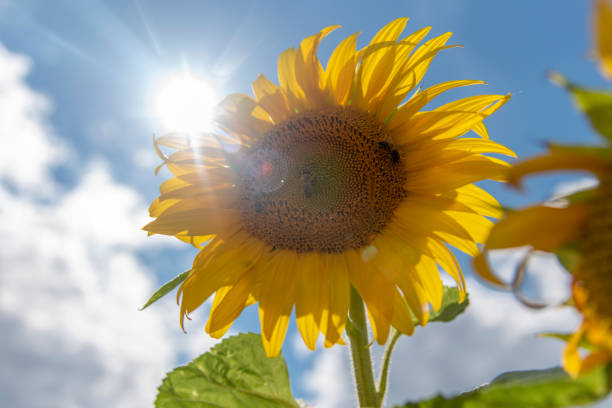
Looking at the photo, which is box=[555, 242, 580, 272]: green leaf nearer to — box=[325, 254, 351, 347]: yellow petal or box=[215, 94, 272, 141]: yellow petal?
box=[325, 254, 351, 347]: yellow petal

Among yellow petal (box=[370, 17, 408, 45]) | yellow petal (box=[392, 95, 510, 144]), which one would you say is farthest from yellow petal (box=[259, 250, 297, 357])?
yellow petal (box=[370, 17, 408, 45])

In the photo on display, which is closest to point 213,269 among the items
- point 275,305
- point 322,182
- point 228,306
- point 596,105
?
point 228,306

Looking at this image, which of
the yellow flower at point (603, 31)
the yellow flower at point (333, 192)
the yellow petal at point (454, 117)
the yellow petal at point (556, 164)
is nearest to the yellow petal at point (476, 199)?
the yellow flower at point (333, 192)

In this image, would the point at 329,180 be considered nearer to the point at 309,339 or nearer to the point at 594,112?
the point at 309,339

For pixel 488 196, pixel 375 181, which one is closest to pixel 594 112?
pixel 488 196

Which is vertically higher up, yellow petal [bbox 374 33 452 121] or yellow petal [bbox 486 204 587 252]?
yellow petal [bbox 374 33 452 121]

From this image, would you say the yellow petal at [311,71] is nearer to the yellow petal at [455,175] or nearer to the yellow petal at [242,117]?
the yellow petal at [242,117]
